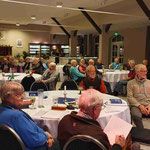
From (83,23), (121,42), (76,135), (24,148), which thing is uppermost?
(83,23)

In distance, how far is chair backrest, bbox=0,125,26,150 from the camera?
1.63m

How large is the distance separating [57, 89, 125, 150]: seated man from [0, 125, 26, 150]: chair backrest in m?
0.36

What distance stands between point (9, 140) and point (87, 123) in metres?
0.69

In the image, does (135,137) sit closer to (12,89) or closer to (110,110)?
(110,110)

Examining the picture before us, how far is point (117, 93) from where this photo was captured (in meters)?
7.14

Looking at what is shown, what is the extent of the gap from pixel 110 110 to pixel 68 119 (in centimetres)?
109

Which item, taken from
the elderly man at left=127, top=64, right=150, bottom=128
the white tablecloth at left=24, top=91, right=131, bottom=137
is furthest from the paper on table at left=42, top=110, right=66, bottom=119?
the elderly man at left=127, top=64, right=150, bottom=128

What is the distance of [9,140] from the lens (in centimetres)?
168

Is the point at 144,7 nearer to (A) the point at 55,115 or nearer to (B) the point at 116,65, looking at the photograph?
(B) the point at 116,65

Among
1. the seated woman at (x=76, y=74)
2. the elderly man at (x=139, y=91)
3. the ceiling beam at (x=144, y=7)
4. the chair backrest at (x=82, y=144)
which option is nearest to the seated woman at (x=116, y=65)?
the seated woman at (x=76, y=74)

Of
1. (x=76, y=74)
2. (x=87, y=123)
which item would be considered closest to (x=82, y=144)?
(x=87, y=123)

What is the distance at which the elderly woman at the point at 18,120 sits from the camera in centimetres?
175

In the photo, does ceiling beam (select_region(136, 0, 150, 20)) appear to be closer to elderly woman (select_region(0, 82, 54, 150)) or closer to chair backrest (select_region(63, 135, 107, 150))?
elderly woman (select_region(0, 82, 54, 150))

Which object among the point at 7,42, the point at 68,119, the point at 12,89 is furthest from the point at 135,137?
the point at 7,42
